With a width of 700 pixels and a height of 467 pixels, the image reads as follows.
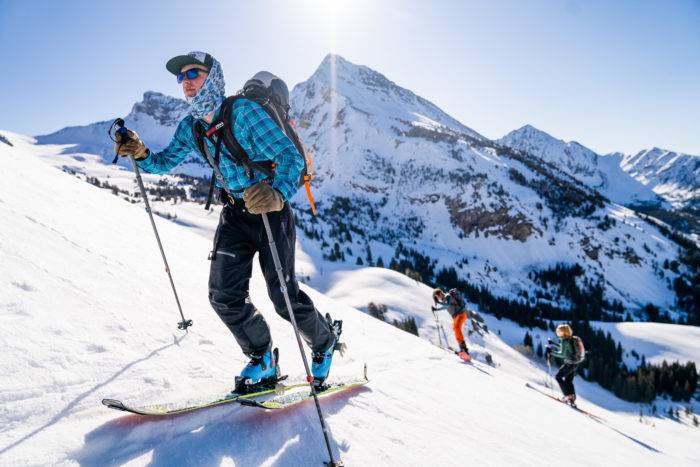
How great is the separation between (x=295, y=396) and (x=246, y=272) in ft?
4.93

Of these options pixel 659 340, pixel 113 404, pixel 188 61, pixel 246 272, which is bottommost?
pixel 659 340

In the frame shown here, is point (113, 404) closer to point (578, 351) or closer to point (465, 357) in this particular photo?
point (465, 357)

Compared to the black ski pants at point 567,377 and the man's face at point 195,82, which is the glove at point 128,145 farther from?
the black ski pants at point 567,377

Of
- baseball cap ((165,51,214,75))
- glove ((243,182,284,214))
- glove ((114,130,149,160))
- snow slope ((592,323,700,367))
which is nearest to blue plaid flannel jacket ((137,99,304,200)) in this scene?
glove ((243,182,284,214))

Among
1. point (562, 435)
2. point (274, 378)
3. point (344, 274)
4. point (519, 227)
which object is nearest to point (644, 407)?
point (344, 274)

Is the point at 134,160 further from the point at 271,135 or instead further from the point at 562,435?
the point at 562,435

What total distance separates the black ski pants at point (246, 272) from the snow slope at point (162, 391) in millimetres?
762

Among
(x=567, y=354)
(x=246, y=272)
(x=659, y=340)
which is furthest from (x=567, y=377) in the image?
(x=659, y=340)

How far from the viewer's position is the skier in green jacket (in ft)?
42.4

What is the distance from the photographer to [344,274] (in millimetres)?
84375

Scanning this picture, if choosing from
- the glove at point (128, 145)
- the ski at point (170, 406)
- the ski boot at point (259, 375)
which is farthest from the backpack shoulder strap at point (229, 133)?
the ski at point (170, 406)

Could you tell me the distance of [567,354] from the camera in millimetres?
12945

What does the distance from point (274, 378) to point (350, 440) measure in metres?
1.37

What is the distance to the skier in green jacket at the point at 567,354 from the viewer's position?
12922mm
